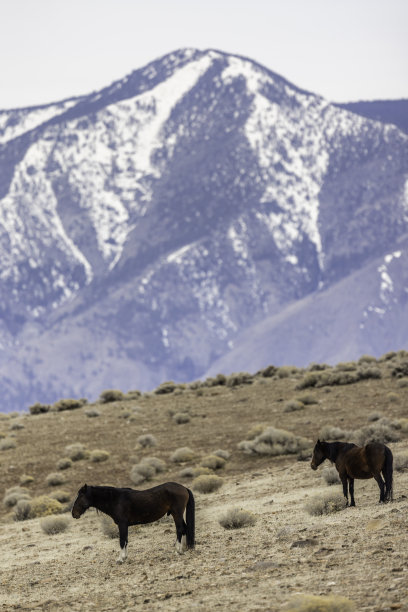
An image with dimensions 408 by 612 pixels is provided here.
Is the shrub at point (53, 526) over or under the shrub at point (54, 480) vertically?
over

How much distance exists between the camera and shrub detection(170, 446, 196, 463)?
113ft

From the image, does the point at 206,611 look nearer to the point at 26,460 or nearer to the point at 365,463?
the point at 365,463

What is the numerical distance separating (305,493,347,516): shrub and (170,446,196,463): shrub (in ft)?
47.9

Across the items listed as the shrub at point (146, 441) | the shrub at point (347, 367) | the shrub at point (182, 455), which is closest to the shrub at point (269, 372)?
the shrub at point (347, 367)

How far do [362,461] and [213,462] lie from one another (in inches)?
536

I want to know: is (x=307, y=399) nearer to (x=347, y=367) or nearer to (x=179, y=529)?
(x=347, y=367)

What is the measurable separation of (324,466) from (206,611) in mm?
14105

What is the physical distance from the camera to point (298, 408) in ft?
138

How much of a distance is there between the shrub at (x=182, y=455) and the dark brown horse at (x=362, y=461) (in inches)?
579

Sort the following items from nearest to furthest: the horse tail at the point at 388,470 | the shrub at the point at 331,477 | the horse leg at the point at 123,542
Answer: the horse leg at the point at 123,542
the horse tail at the point at 388,470
the shrub at the point at 331,477

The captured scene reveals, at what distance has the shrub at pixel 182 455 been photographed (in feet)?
113

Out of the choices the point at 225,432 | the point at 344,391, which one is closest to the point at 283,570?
the point at 225,432

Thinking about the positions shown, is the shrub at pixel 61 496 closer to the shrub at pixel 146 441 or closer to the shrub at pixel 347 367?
the shrub at pixel 146 441

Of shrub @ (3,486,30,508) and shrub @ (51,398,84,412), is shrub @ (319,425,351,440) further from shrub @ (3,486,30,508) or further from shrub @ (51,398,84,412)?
shrub @ (51,398,84,412)
